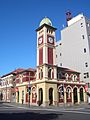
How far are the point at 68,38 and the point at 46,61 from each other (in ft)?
86.0

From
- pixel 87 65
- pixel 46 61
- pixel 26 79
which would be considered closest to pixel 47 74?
pixel 46 61

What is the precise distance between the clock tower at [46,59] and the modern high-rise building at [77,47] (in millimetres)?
14981

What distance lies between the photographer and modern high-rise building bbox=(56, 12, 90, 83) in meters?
71.3

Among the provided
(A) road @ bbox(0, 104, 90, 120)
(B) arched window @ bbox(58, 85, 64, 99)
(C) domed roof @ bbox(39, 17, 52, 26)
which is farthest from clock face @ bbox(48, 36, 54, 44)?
(A) road @ bbox(0, 104, 90, 120)

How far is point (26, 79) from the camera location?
67.3m

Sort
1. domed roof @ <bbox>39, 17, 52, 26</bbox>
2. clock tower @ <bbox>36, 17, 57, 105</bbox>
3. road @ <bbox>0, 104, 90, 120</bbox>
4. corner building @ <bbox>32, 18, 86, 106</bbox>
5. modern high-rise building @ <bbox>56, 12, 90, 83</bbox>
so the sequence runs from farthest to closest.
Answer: modern high-rise building @ <bbox>56, 12, 90, 83</bbox>, domed roof @ <bbox>39, 17, 52, 26</bbox>, corner building @ <bbox>32, 18, 86, 106</bbox>, clock tower @ <bbox>36, 17, 57, 105</bbox>, road @ <bbox>0, 104, 90, 120</bbox>

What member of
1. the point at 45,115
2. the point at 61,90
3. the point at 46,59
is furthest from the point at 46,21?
the point at 45,115

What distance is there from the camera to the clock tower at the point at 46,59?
56.0m

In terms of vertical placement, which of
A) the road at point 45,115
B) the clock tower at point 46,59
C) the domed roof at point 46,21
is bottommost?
the road at point 45,115

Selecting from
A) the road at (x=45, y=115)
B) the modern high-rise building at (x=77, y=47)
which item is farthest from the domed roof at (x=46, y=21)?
the road at (x=45, y=115)

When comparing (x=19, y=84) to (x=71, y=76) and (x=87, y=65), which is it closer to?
(x=71, y=76)

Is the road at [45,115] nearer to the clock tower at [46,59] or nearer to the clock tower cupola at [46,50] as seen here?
the clock tower at [46,59]

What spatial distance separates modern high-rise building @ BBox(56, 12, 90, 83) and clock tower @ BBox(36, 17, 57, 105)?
49.2 ft

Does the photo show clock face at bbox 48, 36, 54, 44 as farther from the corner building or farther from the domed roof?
the domed roof
